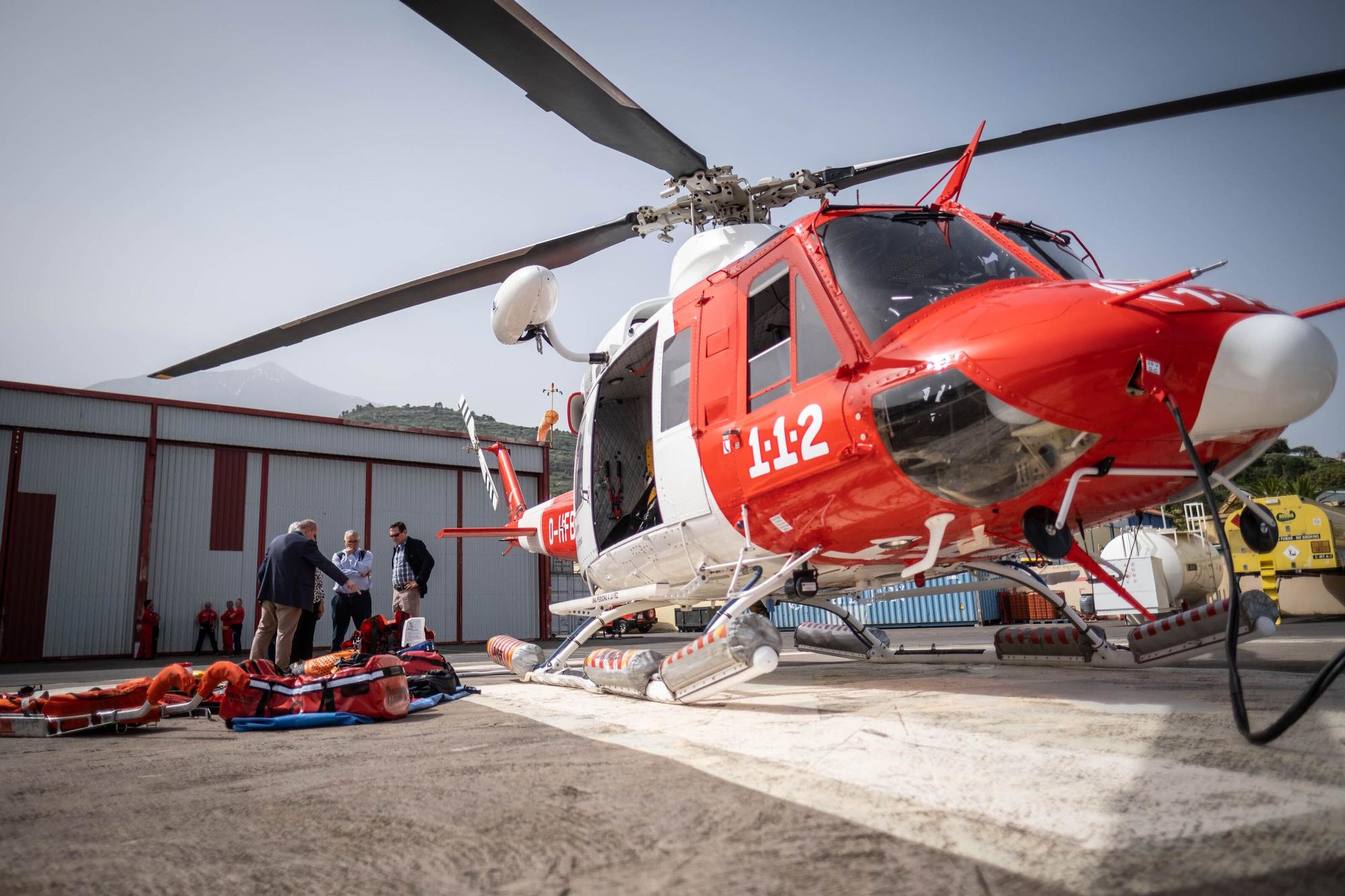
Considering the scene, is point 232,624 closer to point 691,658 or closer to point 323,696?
point 323,696

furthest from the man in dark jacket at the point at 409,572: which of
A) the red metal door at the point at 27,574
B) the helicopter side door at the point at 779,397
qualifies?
the red metal door at the point at 27,574

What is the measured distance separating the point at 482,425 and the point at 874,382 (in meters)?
78.2

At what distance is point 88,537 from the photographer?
18531 mm

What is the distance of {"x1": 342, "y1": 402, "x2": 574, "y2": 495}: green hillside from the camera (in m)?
81.9

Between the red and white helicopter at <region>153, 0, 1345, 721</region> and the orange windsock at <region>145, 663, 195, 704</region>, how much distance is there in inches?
93.6

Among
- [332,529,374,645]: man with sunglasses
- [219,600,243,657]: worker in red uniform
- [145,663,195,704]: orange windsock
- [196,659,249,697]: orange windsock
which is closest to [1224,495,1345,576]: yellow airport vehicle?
[332,529,374,645]: man with sunglasses

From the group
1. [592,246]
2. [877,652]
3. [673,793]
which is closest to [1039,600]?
[877,652]

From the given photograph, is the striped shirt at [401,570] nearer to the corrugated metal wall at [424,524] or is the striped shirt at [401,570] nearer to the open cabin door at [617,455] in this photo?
the open cabin door at [617,455]

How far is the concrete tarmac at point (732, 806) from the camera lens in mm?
1394

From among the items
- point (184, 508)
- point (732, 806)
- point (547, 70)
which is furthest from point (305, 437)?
point (732, 806)

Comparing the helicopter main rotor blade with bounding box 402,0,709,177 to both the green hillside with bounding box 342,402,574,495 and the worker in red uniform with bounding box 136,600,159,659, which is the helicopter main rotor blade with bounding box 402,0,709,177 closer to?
the worker in red uniform with bounding box 136,600,159,659

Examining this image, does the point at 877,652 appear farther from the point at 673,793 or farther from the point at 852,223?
the point at 673,793

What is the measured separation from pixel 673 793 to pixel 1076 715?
191 centimetres

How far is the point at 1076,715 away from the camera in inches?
122
